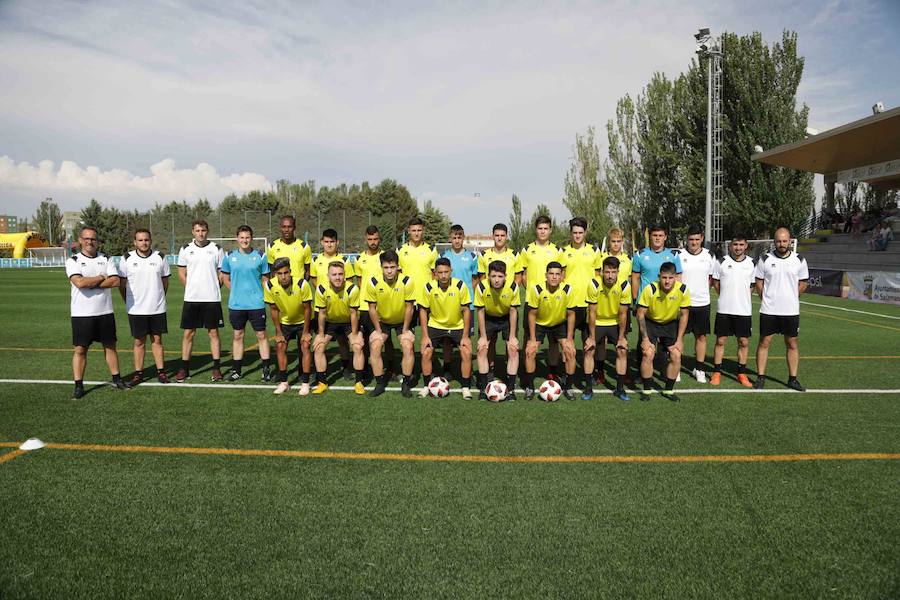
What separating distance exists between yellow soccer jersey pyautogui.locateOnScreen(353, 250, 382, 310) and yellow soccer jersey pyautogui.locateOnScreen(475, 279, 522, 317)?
4.63 feet

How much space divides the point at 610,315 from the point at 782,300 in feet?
7.78

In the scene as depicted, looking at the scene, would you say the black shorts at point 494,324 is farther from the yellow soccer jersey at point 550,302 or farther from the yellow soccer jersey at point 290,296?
the yellow soccer jersey at point 290,296

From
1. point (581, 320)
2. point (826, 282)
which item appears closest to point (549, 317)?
point (581, 320)

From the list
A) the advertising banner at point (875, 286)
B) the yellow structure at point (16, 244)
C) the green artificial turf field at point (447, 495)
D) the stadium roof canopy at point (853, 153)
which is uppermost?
the stadium roof canopy at point (853, 153)

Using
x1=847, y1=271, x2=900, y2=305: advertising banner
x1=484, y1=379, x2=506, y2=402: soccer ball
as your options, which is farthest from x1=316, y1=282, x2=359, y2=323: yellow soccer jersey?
x1=847, y1=271, x2=900, y2=305: advertising banner

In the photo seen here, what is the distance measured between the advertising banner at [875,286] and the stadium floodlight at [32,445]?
73.3 ft

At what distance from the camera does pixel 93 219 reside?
54875mm

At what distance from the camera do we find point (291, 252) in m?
7.45

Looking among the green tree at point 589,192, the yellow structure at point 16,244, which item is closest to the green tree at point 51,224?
the yellow structure at point 16,244

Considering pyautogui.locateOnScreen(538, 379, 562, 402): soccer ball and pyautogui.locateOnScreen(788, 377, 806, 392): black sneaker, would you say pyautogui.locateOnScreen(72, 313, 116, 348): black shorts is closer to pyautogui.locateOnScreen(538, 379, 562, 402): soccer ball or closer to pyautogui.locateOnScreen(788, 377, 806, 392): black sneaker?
pyautogui.locateOnScreen(538, 379, 562, 402): soccer ball

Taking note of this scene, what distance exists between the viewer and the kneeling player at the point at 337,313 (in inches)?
Answer: 260

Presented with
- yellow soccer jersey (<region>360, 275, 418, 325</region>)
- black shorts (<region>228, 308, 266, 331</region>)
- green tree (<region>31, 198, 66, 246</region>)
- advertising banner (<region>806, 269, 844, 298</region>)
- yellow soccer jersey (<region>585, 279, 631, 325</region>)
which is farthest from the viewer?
green tree (<region>31, 198, 66, 246</region>)

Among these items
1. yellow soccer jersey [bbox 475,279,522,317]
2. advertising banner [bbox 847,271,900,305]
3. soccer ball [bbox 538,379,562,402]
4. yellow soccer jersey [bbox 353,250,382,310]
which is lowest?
soccer ball [bbox 538,379,562,402]

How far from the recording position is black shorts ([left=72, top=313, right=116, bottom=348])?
6.27 meters
